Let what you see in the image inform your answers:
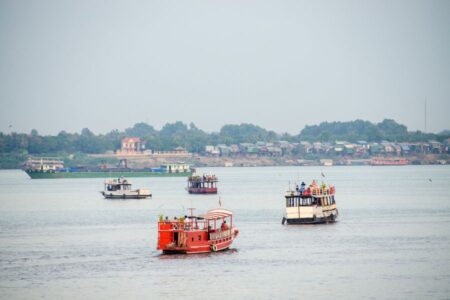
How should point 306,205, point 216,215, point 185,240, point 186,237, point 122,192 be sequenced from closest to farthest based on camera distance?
1. point 185,240
2. point 186,237
3. point 216,215
4. point 306,205
5. point 122,192

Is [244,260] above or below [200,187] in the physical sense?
below

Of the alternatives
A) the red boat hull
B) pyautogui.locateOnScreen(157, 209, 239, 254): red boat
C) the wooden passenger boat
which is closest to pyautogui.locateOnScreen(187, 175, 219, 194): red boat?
the wooden passenger boat

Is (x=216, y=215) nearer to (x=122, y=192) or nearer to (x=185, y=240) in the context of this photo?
(x=185, y=240)

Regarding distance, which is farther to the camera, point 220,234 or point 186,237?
point 220,234

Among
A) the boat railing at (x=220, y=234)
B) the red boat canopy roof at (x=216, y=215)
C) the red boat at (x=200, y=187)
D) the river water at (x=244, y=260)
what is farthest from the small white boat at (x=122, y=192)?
the red boat canopy roof at (x=216, y=215)

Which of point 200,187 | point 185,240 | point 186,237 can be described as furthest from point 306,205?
point 200,187

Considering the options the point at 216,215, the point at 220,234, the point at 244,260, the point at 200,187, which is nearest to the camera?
the point at 244,260

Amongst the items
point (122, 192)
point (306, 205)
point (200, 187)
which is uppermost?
point (306, 205)

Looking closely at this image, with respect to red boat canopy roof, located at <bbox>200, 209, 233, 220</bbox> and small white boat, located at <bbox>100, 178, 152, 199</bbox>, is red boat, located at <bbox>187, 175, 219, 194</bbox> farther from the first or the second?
red boat canopy roof, located at <bbox>200, 209, 233, 220</bbox>

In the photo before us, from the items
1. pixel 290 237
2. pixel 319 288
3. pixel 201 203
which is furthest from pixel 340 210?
pixel 319 288

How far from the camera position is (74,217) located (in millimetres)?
116562

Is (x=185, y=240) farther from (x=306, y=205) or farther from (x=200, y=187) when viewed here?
(x=200, y=187)

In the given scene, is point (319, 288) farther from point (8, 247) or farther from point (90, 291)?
point (8, 247)

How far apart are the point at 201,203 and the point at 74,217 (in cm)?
2547
